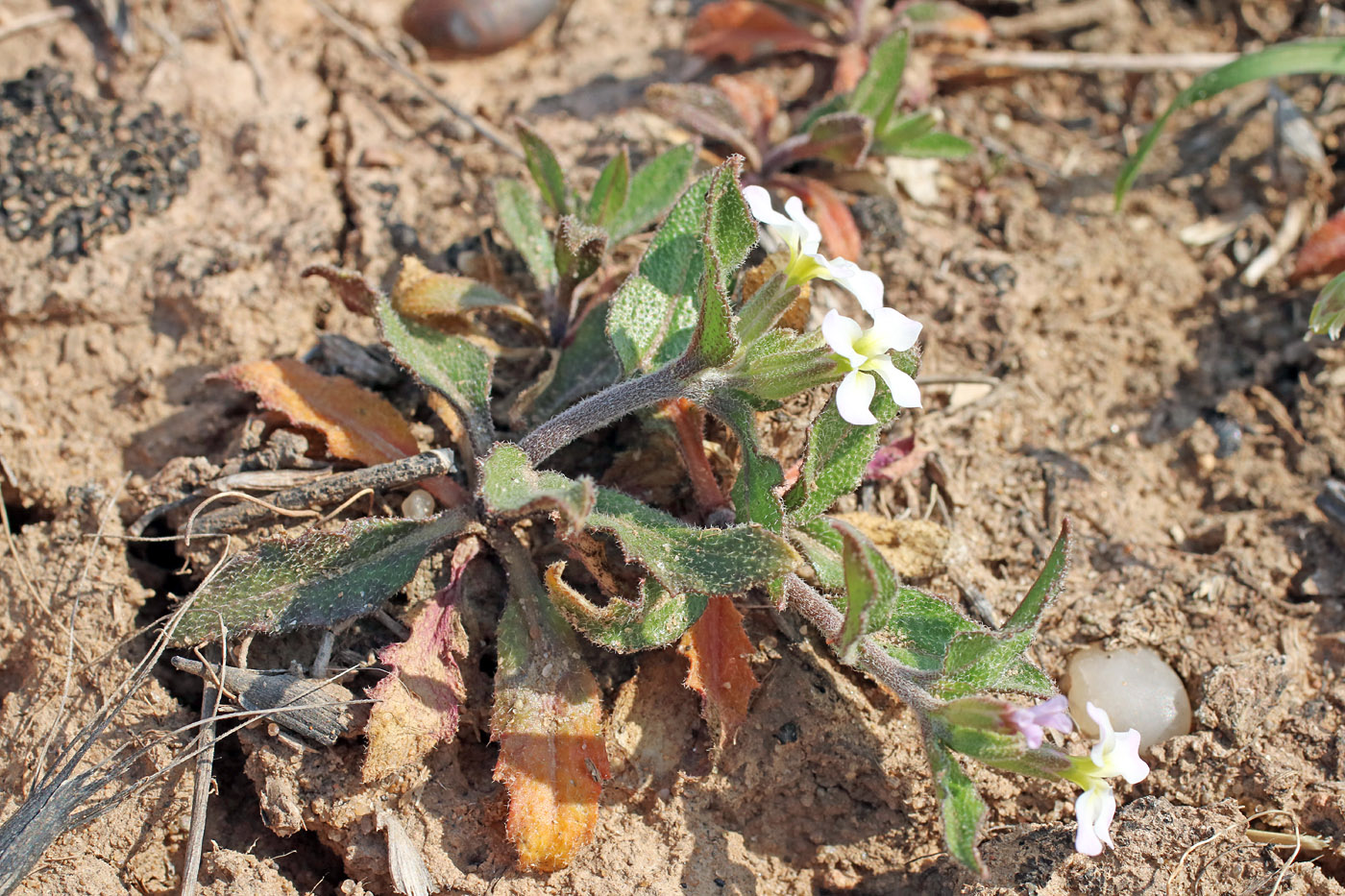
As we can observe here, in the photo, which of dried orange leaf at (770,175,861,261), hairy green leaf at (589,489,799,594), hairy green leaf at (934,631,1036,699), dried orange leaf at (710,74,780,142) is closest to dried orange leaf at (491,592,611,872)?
hairy green leaf at (589,489,799,594)

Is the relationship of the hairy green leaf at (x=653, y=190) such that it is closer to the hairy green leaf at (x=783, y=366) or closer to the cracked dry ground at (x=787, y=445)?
the cracked dry ground at (x=787, y=445)

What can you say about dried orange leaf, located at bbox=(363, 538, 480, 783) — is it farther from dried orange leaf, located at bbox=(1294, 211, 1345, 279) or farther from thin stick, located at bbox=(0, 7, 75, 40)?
dried orange leaf, located at bbox=(1294, 211, 1345, 279)

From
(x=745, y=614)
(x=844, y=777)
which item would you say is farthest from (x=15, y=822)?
(x=844, y=777)

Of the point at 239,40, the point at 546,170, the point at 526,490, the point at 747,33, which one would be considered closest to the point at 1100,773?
the point at 526,490

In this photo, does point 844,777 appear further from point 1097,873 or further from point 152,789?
point 152,789

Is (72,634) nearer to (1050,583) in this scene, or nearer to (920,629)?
(920,629)
